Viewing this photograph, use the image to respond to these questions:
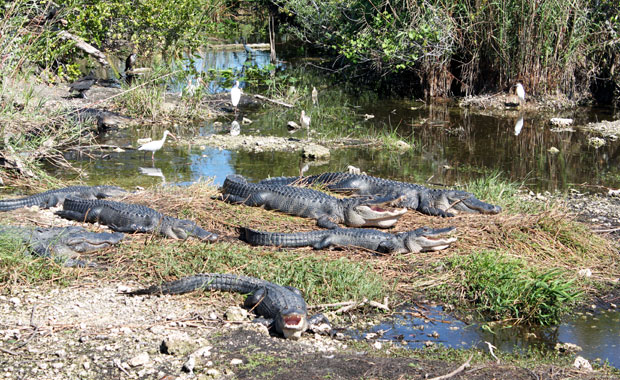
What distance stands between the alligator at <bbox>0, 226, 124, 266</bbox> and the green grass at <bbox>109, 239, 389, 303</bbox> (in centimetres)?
18

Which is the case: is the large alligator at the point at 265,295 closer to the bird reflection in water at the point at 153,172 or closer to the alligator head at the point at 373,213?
the alligator head at the point at 373,213

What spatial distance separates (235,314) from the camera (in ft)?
14.6

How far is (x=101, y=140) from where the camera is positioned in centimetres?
1038

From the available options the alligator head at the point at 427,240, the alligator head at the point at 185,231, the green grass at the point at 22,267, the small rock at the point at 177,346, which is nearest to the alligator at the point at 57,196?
the alligator head at the point at 185,231

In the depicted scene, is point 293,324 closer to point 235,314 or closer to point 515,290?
point 235,314

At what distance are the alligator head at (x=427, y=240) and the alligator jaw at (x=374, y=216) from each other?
0.54 m

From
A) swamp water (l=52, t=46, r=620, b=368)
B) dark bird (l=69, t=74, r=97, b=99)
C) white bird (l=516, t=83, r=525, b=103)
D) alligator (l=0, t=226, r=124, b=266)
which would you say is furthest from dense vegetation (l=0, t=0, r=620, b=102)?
alligator (l=0, t=226, r=124, b=266)

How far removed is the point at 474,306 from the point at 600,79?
11.5 metres

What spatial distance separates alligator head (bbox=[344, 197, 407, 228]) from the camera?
20.6 ft

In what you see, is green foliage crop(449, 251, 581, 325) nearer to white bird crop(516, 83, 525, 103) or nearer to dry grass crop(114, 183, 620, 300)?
dry grass crop(114, 183, 620, 300)

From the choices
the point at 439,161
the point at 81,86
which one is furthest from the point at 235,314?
the point at 81,86

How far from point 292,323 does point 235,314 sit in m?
0.47

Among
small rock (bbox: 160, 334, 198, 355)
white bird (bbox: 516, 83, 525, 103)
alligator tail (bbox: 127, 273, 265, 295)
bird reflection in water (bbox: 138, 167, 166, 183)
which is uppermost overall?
white bird (bbox: 516, 83, 525, 103)

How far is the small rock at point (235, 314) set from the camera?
4422mm
